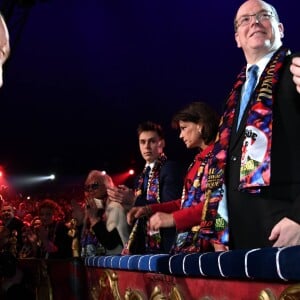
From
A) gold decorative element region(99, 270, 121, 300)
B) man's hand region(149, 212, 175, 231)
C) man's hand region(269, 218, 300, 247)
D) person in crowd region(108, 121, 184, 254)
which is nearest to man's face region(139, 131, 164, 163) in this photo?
person in crowd region(108, 121, 184, 254)

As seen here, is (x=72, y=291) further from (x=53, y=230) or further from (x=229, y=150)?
(x=229, y=150)

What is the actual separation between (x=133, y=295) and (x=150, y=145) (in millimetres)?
1460

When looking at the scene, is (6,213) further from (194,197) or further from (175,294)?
(175,294)

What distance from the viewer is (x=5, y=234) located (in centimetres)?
430

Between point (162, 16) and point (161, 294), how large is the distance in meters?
12.2

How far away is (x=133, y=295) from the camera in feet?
6.34

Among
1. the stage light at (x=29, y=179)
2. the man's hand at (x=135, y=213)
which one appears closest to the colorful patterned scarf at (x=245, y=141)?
the man's hand at (x=135, y=213)

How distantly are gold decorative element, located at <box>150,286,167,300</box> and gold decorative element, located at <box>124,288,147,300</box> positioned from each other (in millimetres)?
118

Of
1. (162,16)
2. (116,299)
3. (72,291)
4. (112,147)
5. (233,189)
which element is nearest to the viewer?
(233,189)

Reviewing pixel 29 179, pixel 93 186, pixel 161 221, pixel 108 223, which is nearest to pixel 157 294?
pixel 161 221

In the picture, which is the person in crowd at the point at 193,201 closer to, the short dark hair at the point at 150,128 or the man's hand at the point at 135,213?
the man's hand at the point at 135,213

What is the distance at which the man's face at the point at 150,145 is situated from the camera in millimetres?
3238

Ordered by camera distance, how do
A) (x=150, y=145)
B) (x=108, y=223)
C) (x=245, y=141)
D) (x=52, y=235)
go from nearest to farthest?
(x=245, y=141) < (x=108, y=223) < (x=150, y=145) < (x=52, y=235)

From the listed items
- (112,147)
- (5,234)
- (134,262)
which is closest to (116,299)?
(134,262)
